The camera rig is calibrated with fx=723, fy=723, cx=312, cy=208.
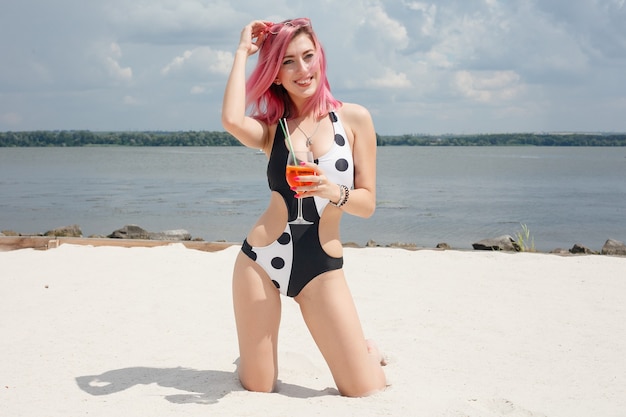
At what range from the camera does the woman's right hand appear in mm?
4012

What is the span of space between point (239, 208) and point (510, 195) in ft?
33.3

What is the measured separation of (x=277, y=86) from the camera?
4.22 metres

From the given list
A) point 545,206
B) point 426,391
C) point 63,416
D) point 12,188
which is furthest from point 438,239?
point 12,188

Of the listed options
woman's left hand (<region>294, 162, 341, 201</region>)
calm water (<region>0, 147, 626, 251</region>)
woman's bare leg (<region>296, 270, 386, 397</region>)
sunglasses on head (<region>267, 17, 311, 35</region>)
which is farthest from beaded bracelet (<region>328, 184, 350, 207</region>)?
calm water (<region>0, 147, 626, 251</region>)

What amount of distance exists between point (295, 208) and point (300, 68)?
0.78m

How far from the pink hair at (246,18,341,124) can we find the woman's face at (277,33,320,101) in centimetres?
3

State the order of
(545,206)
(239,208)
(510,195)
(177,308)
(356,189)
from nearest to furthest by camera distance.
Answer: (356,189), (177,308), (239,208), (545,206), (510,195)

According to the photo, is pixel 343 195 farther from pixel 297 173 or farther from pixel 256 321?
pixel 256 321

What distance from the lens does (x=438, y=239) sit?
13.7 meters

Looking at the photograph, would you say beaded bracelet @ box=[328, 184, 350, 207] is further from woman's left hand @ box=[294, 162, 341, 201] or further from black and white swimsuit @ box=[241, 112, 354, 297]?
black and white swimsuit @ box=[241, 112, 354, 297]

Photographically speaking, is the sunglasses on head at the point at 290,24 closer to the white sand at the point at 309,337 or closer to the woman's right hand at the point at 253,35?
the woman's right hand at the point at 253,35

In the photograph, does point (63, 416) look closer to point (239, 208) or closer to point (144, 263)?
point (144, 263)

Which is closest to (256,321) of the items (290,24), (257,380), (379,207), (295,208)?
(257,380)

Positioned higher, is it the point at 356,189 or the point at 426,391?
the point at 356,189
